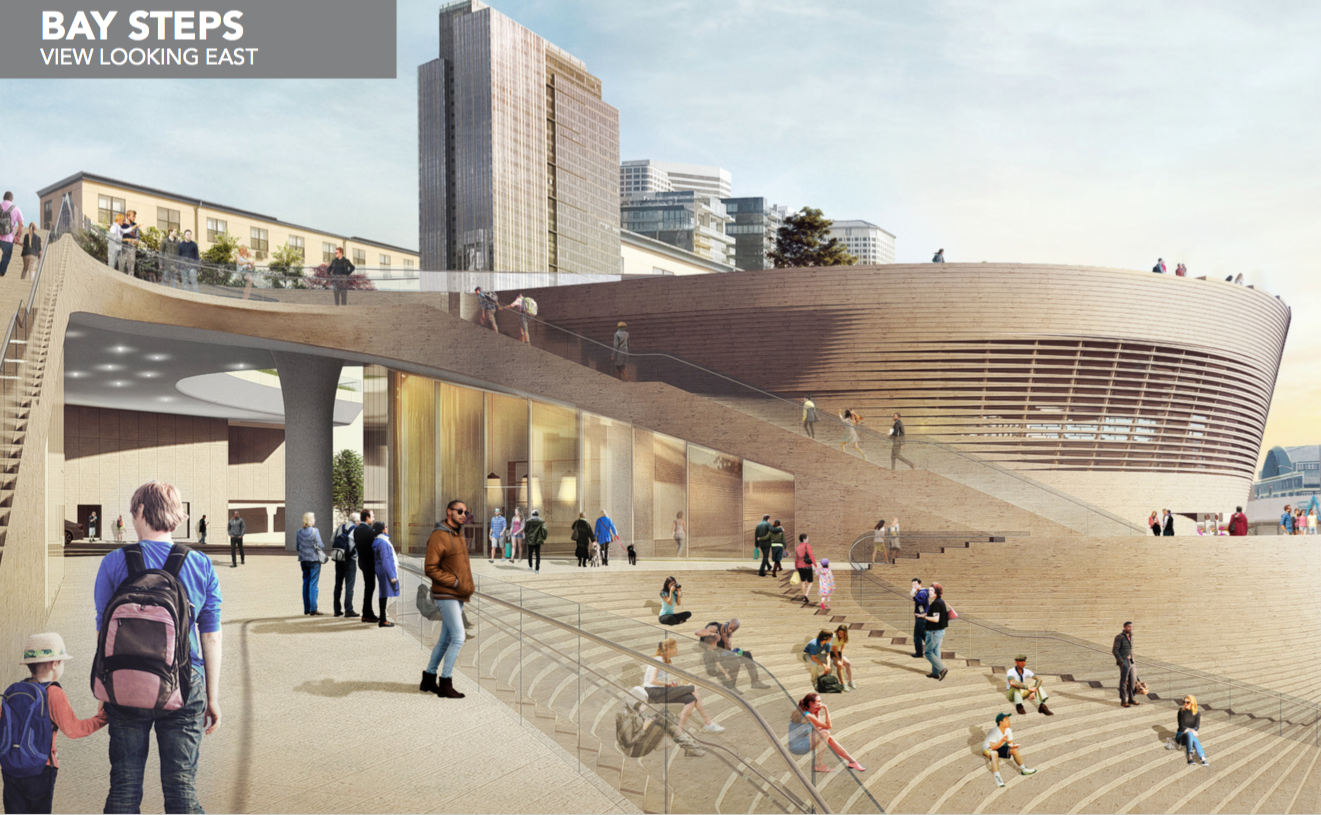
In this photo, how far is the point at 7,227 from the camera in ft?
46.7

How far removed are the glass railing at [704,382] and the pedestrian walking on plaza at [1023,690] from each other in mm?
6554

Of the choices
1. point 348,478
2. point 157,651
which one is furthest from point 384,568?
point 348,478

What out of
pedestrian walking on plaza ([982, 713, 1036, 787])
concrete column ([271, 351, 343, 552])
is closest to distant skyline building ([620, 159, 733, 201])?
concrete column ([271, 351, 343, 552])

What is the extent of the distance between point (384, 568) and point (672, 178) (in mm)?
160740

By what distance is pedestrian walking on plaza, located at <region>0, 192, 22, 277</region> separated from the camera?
46.4 feet

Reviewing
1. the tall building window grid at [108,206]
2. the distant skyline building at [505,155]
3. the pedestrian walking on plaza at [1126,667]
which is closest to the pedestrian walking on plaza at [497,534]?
the pedestrian walking on plaza at [1126,667]

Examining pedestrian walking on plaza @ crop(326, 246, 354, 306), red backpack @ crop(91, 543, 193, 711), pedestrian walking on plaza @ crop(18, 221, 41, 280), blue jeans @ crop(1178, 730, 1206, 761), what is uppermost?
pedestrian walking on plaza @ crop(326, 246, 354, 306)

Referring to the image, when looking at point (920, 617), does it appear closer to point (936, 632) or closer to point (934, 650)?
point (936, 632)

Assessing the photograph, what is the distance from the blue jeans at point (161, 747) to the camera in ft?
12.4

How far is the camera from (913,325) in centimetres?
2712

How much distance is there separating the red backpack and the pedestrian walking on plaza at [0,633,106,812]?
37 centimetres

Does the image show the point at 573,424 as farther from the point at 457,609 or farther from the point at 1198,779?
the point at 457,609

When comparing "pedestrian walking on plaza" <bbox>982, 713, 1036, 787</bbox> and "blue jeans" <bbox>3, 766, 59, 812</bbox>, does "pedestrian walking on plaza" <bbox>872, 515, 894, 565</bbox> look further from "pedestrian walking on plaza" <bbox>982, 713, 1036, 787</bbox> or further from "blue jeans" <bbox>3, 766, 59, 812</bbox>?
"blue jeans" <bbox>3, 766, 59, 812</bbox>

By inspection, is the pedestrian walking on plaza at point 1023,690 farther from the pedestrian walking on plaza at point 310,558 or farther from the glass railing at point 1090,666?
the pedestrian walking on plaza at point 310,558
